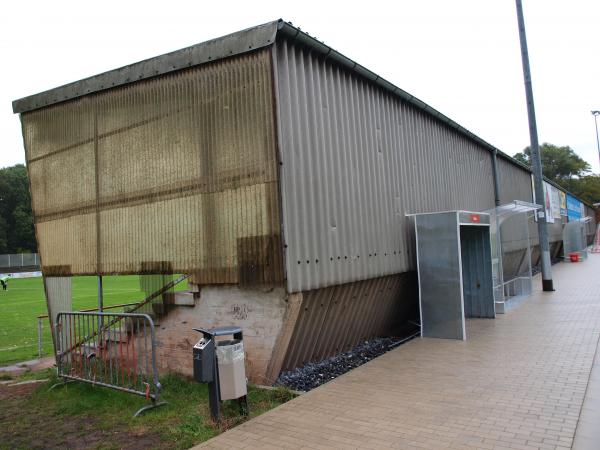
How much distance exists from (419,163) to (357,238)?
3933 millimetres

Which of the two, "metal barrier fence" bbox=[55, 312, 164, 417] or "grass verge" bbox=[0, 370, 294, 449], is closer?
"grass verge" bbox=[0, 370, 294, 449]

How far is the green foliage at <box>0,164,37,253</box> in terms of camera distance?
204 feet

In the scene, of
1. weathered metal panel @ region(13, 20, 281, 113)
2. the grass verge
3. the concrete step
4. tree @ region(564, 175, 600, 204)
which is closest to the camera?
the grass verge

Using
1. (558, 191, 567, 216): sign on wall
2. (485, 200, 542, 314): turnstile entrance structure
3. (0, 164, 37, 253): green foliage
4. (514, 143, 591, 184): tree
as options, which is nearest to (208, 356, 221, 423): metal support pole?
(485, 200, 542, 314): turnstile entrance structure

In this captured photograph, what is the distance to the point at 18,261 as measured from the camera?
5544 cm

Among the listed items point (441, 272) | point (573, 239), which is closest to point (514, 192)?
point (573, 239)

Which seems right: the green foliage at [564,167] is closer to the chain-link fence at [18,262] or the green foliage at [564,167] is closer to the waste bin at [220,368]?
the chain-link fence at [18,262]

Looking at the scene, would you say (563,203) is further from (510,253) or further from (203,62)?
(203,62)

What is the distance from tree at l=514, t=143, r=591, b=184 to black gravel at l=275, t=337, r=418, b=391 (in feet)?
273

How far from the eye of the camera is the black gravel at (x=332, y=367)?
6754mm

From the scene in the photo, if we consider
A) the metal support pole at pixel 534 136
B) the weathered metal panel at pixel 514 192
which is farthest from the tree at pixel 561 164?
the metal support pole at pixel 534 136

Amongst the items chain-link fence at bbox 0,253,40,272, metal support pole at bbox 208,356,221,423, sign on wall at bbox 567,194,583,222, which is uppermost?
sign on wall at bbox 567,194,583,222

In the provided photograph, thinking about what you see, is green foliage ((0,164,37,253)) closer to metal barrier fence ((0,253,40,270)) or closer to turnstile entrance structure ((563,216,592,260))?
metal barrier fence ((0,253,40,270))

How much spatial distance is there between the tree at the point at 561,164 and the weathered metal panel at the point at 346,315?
269 ft
